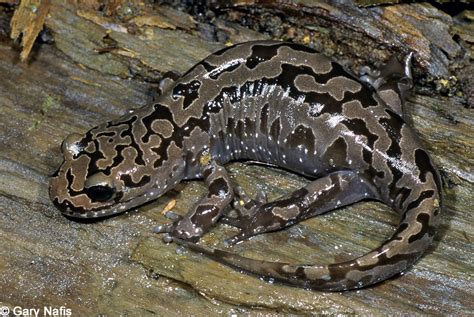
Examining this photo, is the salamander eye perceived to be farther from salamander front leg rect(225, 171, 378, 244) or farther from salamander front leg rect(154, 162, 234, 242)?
salamander front leg rect(225, 171, 378, 244)

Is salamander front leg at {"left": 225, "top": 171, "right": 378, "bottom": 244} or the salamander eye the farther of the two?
salamander front leg at {"left": 225, "top": 171, "right": 378, "bottom": 244}

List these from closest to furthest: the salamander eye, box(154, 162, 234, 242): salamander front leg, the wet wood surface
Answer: the wet wood surface, the salamander eye, box(154, 162, 234, 242): salamander front leg

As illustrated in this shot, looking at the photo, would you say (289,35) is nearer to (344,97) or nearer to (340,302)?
(344,97)

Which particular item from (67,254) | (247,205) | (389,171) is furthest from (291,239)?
(67,254)

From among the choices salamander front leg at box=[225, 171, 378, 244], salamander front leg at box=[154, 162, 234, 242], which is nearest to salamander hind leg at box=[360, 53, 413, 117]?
salamander front leg at box=[225, 171, 378, 244]

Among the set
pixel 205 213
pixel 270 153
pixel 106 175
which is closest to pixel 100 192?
pixel 106 175

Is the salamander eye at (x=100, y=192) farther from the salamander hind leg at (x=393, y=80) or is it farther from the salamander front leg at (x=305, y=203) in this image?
the salamander hind leg at (x=393, y=80)
